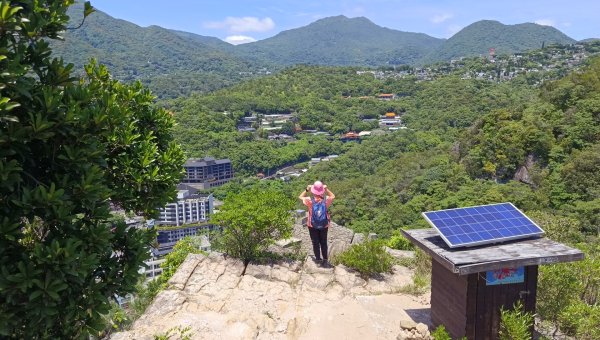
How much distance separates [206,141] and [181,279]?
203 feet

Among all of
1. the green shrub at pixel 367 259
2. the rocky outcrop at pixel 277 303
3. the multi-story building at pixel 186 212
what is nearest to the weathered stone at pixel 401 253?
the rocky outcrop at pixel 277 303

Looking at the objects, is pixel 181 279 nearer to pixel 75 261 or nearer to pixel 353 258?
pixel 353 258

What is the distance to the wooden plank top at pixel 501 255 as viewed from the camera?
15.1 ft

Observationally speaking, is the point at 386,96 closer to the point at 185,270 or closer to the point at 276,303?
the point at 185,270

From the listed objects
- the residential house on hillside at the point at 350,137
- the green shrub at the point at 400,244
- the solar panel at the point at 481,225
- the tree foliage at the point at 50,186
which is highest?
the tree foliage at the point at 50,186

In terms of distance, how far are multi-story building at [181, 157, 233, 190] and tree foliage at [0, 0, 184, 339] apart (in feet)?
165

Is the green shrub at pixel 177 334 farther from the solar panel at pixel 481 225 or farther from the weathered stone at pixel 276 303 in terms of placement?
the solar panel at pixel 481 225

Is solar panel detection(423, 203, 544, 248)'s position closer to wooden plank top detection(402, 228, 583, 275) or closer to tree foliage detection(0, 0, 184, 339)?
wooden plank top detection(402, 228, 583, 275)

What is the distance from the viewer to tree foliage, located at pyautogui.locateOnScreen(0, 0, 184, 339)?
8.60 feet

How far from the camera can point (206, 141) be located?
67188mm

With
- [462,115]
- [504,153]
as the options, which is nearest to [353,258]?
[504,153]

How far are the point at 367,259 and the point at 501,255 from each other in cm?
298

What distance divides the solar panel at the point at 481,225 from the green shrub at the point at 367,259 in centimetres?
199

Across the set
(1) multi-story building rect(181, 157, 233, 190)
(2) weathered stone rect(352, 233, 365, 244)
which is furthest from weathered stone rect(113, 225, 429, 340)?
(1) multi-story building rect(181, 157, 233, 190)
